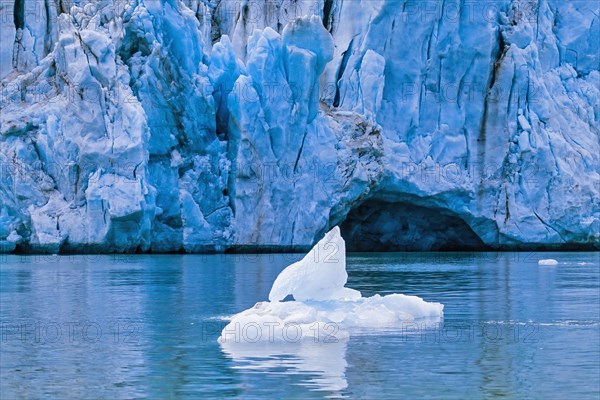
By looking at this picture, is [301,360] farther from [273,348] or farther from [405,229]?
[405,229]

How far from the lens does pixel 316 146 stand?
35.3m

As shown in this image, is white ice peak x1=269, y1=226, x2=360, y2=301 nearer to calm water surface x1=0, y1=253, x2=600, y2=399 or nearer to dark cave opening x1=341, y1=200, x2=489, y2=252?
calm water surface x1=0, y1=253, x2=600, y2=399

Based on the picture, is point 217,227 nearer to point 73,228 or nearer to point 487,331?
point 73,228

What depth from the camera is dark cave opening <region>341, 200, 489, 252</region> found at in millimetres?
41469

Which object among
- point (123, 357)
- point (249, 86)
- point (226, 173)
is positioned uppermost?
point (249, 86)

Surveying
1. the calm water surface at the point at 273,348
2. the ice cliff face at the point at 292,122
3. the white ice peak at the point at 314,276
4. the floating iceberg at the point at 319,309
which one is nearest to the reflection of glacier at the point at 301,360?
the calm water surface at the point at 273,348

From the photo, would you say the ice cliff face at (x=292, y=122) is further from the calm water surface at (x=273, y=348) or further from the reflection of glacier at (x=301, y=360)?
the reflection of glacier at (x=301, y=360)

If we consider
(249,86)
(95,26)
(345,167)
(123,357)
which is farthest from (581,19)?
(123,357)

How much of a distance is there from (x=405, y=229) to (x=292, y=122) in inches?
422

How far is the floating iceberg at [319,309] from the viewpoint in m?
11.6

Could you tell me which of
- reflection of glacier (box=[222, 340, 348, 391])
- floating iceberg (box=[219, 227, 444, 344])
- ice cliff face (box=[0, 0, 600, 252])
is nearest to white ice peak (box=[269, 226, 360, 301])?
floating iceberg (box=[219, 227, 444, 344])

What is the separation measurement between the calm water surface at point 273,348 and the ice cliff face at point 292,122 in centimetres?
1084

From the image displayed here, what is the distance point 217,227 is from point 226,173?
184 centimetres

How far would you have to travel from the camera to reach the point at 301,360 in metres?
10.1
